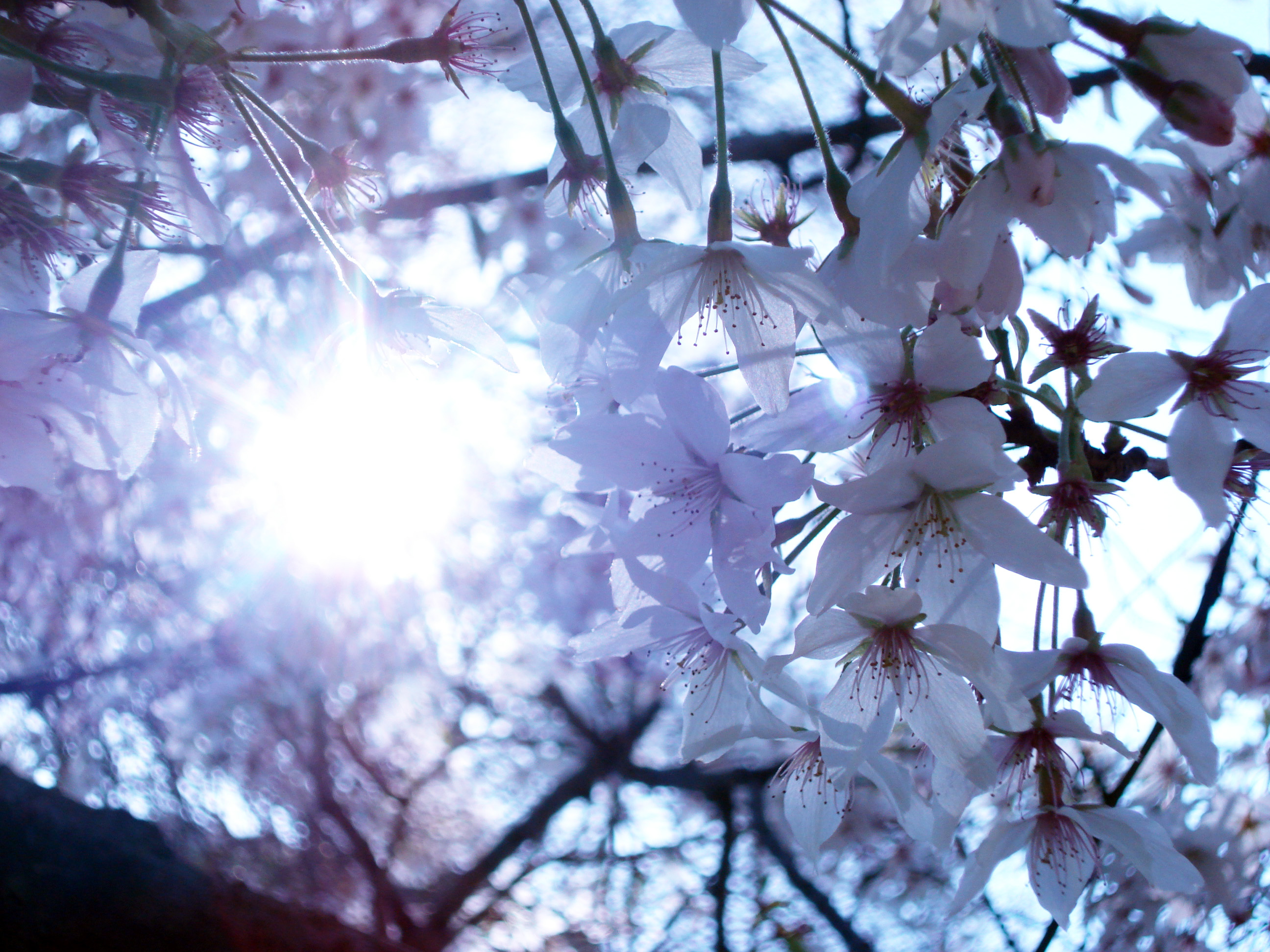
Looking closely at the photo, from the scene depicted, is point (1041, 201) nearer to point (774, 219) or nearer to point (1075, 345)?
point (1075, 345)

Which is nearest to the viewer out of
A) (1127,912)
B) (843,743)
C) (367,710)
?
(843,743)

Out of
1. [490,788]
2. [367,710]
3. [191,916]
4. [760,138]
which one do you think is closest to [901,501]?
[191,916]

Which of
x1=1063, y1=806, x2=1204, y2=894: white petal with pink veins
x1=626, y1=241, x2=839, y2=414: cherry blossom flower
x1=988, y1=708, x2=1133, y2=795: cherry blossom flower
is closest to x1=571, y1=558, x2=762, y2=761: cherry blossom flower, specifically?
x1=626, y1=241, x2=839, y2=414: cherry blossom flower

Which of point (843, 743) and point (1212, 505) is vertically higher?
point (1212, 505)

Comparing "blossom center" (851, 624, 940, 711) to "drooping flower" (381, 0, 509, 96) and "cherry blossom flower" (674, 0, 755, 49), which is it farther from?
"drooping flower" (381, 0, 509, 96)

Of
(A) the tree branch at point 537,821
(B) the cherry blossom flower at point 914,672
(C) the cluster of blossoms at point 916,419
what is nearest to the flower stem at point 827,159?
(C) the cluster of blossoms at point 916,419

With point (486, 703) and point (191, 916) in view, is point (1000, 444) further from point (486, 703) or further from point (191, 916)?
point (486, 703)

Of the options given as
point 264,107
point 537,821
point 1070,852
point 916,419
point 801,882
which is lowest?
point 1070,852

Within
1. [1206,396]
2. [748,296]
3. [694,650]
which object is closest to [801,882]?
[694,650]

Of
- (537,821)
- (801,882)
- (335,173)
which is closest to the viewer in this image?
(335,173)
